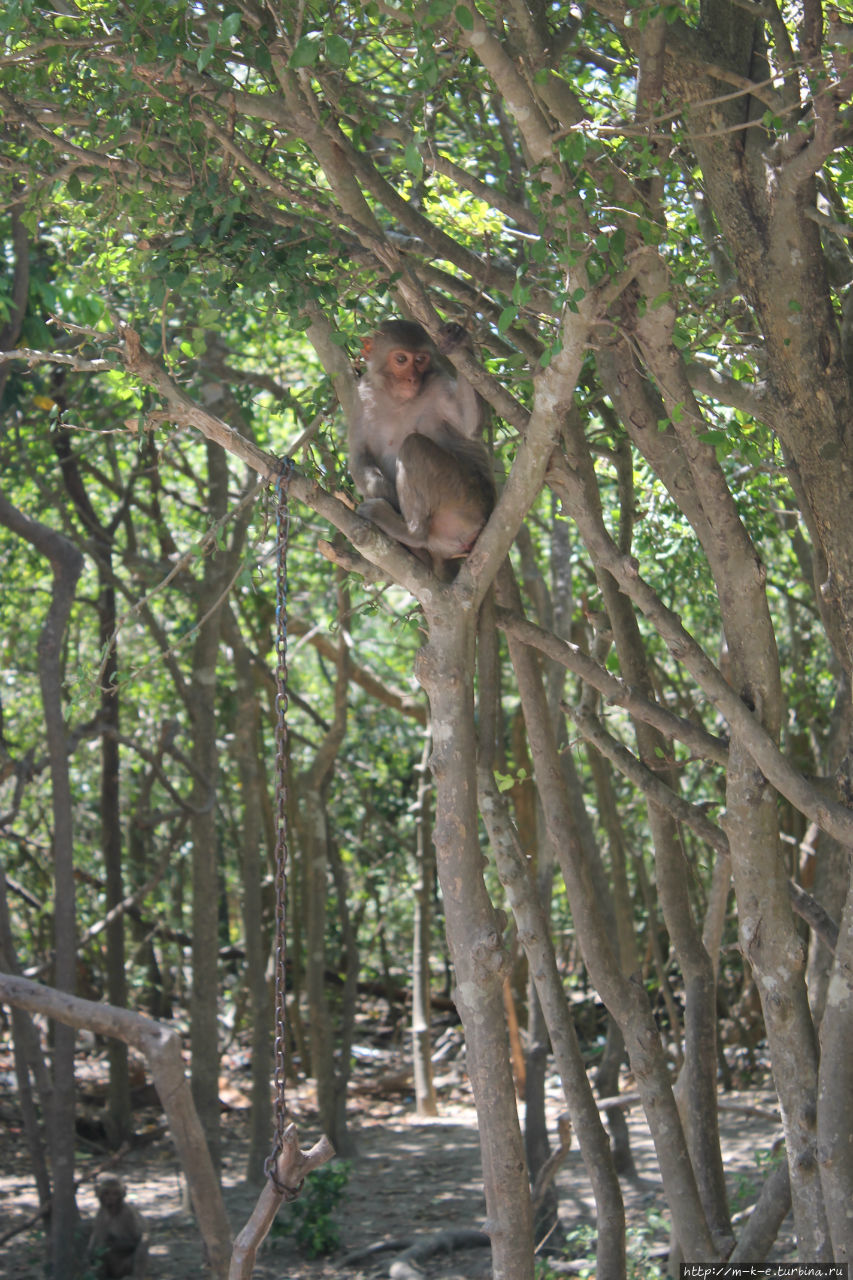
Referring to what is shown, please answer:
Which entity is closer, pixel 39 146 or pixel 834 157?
pixel 39 146

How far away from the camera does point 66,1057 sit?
5.64 meters

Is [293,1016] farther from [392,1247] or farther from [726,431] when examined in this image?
[726,431]

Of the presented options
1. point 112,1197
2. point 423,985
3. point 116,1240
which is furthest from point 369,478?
point 423,985

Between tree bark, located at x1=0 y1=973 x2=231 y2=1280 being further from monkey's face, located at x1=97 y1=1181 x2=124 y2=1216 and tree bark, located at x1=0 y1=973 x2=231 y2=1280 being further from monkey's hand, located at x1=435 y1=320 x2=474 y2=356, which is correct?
monkey's hand, located at x1=435 y1=320 x2=474 y2=356

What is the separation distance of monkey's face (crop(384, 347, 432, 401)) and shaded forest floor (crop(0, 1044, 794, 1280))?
3170 mm

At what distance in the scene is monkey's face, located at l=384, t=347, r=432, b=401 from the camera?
4.43 m

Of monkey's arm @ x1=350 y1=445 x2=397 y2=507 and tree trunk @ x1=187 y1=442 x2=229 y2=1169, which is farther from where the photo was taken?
tree trunk @ x1=187 y1=442 x2=229 y2=1169

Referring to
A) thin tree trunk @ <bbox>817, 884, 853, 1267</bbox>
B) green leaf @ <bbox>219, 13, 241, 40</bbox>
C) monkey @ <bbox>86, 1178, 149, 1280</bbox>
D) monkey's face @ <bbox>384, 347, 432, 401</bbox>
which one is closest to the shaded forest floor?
monkey @ <bbox>86, 1178, 149, 1280</bbox>

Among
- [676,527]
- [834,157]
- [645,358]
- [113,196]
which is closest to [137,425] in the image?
[113,196]

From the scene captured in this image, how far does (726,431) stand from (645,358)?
474 mm

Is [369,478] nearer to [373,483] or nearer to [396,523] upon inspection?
[373,483]

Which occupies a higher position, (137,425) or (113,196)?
(113,196)

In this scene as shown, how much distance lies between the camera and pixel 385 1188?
739cm

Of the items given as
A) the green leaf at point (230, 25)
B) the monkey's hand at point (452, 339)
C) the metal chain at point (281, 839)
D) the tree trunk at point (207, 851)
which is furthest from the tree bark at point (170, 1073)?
the green leaf at point (230, 25)
